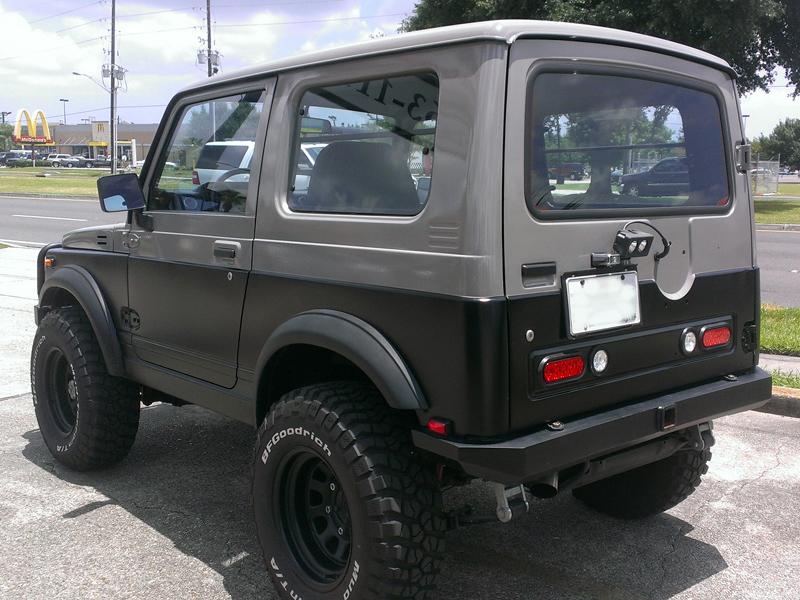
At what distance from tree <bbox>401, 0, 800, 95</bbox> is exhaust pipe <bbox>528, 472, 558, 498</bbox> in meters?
18.2

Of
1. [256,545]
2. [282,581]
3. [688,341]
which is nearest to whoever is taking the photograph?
[282,581]

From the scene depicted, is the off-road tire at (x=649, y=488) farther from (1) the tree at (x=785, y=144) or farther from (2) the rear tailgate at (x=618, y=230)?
(1) the tree at (x=785, y=144)

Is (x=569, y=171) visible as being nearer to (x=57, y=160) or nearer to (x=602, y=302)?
(x=602, y=302)

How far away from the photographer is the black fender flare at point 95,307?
13.3 ft

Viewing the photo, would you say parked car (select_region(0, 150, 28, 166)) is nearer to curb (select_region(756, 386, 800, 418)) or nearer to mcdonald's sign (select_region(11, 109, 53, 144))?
mcdonald's sign (select_region(11, 109, 53, 144))

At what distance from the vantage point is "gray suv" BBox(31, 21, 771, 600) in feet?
8.18

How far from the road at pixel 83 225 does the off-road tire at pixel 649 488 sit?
6.39 m

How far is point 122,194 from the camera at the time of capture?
387 cm

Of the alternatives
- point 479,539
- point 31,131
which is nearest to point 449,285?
point 479,539

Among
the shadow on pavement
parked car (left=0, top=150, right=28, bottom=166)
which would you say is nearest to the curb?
the shadow on pavement

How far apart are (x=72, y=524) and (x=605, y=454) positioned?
251 cm

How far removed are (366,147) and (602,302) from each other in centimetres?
103

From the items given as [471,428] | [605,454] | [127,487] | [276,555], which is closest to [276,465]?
[276,555]

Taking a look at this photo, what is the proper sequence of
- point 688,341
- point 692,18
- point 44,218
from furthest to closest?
point 44,218 → point 692,18 → point 688,341
